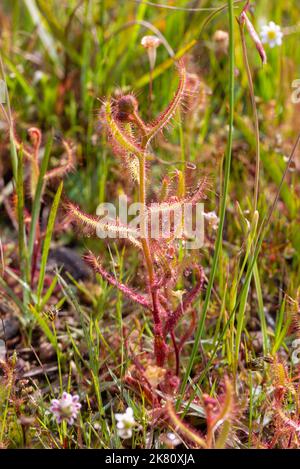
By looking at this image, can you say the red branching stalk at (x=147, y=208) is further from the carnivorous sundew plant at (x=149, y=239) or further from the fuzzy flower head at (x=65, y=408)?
the fuzzy flower head at (x=65, y=408)

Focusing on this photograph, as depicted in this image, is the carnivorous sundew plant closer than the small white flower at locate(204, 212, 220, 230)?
Yes

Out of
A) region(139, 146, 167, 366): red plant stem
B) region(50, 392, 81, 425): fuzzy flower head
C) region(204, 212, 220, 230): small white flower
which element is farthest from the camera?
region(204, 212, 220, 230): small white flower

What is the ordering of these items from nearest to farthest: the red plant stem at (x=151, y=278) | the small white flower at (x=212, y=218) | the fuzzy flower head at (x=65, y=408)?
the fuzzy flower head at (x=65, y=408) → the red plant stem at (x=151, y=278) → the small white flower at (x=212, y=218)

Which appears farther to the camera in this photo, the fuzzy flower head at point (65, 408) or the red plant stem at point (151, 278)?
the red plant stem at point (151, 278)

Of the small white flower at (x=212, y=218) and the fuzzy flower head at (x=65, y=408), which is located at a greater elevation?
the small white flower at (x=212, y=218)

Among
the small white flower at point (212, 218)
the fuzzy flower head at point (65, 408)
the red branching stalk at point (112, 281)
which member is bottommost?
the fuzzy flower head at point (65, 408)

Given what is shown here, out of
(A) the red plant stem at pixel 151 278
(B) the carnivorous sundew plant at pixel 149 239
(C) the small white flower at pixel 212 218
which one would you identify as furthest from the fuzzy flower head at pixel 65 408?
(C) the small white flower at pixel 212 218

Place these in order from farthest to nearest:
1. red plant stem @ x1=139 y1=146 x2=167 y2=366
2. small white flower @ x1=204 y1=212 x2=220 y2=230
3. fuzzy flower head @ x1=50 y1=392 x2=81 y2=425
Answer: small white flower @ x1=204 y1=212 x2=220 y2=230 < red plant stem @ x1=139 y1=146 x2=167 y2=366 < fuzzy flower head @ x1=50 y1=392 x2=81 y2=425

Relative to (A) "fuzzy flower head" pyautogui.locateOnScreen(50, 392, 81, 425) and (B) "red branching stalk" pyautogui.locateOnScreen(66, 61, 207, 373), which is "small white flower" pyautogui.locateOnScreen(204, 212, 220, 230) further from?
(A) "fuzzy flower head" pyautogui.locateOnScreen(50, 392, 81, 425)

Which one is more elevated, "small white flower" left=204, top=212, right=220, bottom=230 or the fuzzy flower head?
"small white flower" left=204, top=212, right=220, bottom=230

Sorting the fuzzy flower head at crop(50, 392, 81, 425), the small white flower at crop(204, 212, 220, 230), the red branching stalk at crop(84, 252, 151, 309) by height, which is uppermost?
the small white flower at crop(204, 212, 220, 230)

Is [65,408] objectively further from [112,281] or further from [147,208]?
[147,208]

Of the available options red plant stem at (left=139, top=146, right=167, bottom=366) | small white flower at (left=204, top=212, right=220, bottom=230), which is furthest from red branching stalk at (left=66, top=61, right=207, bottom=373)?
small white flower at (left=204, top=212, right=220, bottom=230)
